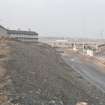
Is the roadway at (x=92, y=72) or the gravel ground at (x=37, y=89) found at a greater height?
the gravel ground at (x=37, y=89)

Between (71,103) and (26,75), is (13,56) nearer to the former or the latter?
(26,75)

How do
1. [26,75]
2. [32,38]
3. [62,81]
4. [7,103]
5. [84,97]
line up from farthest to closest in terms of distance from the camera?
[32,38], [62,81], [26,75], [84,97], [7,103]

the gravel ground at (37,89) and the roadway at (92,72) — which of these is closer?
the gravel ground at (37,89)

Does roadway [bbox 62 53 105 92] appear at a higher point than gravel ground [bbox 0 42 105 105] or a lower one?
lower

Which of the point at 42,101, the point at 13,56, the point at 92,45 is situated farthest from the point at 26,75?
the point at 92,45

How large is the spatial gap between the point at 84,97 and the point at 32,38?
347 feet

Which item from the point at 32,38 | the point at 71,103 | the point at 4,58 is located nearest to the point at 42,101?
the point at 71,103

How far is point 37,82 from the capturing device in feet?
105

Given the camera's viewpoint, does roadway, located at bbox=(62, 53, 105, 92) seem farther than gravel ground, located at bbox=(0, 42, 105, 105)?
Yes

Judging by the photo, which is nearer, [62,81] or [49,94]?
[49,94]

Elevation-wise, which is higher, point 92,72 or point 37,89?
point 37,89

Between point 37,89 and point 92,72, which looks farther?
point 92,72

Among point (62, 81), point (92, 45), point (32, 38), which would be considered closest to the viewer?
point (62, 81)

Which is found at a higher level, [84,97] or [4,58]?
[4,58]
